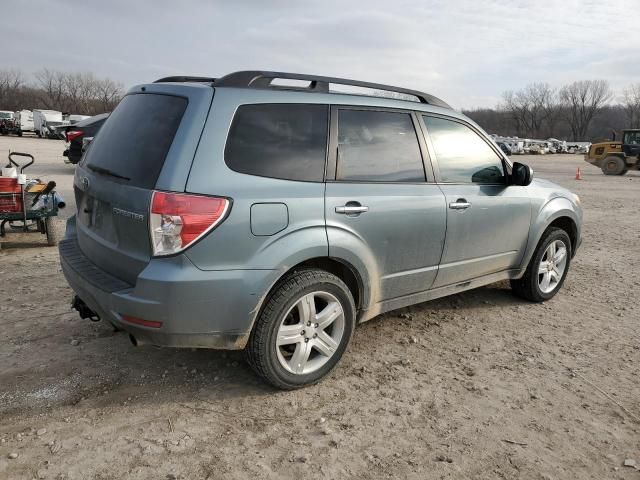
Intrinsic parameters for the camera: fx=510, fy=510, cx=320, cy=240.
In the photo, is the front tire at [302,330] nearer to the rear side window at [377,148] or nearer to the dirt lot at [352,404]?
the dirt lot at [352,404]

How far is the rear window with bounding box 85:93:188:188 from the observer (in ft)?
9.10

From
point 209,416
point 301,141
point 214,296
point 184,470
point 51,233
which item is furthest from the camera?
point 51,233

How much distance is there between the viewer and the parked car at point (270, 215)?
2.66 m

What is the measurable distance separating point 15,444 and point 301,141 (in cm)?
223

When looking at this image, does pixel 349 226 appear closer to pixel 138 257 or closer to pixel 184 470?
pixel 138 257

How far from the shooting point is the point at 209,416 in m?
2.88

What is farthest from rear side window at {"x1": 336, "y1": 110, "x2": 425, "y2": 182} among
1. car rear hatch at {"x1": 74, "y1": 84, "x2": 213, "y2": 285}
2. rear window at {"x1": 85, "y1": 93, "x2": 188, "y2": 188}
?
rear window at {"x1": 85, "y1": 93, "x2": 188, "y2": 188}

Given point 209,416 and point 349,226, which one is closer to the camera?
point 209,416

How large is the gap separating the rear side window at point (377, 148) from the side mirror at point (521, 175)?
1.05m

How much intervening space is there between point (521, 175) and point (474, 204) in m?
0.61

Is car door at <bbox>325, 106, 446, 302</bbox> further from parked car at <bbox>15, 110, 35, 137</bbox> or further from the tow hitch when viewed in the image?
parked car at <bbox>15, 110, 35, 137</bbox>

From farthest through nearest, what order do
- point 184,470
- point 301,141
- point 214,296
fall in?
point 301,141
point 214,296
point 184,470

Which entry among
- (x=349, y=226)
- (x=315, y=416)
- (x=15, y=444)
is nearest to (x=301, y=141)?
(x=349, y=226)

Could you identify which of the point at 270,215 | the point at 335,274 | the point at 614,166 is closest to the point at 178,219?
the point at 270,215
